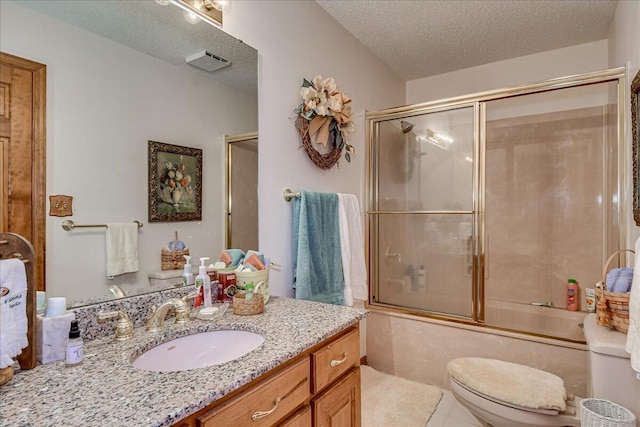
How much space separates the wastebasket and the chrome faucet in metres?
1.46

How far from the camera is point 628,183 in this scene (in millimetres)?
1861

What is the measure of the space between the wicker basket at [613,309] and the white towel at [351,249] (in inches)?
45.6

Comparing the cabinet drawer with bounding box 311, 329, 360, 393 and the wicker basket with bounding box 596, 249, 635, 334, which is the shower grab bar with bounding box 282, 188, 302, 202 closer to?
the cabinet drawer with bounding box 311, 329, 360, 393

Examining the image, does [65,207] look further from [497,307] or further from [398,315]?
[497,307]

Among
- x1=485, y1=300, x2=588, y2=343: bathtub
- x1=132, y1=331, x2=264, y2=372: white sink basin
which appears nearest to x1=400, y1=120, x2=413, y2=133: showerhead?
x1=485, y1=300, x2=588, y2=343: bathtub

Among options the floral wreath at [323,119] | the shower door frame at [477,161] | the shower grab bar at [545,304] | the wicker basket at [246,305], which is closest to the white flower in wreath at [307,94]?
the floral wreath at [323,119]

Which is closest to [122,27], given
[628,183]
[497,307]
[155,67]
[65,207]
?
[155,67]

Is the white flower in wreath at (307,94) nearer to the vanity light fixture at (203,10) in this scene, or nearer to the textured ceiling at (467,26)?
the vanity light fixture at (203,10)

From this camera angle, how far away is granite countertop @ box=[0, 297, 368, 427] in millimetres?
651

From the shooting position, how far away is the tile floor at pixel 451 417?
1.93 meters

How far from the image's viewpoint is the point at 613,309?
1460 mm

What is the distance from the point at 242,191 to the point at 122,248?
567 mm

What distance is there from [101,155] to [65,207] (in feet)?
0.62

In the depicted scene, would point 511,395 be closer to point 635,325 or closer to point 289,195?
point 635,325
